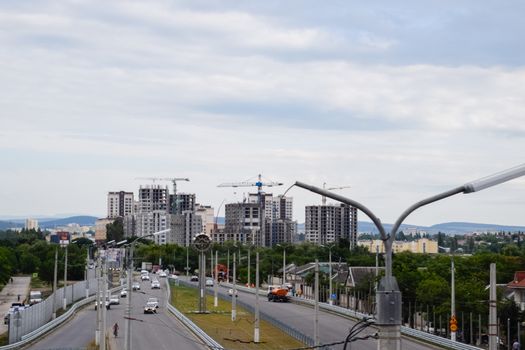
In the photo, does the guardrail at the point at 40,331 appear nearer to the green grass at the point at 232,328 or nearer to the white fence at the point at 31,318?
the white fence at the point at 31,318

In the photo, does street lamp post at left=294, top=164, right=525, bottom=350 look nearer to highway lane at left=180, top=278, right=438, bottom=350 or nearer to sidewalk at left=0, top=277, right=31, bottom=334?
highway lane at left=180, top=278, right=438, bottom=350

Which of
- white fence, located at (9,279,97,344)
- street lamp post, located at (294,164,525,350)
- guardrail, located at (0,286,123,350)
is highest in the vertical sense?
street lamp post, located at (294,164,525,350)

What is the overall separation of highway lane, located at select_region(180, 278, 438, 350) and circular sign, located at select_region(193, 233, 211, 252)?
960cm

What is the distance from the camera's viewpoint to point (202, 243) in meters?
105

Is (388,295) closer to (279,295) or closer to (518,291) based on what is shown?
(518,291)

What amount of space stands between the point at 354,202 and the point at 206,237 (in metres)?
89.2

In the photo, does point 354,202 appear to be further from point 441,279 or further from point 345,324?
point 441,279

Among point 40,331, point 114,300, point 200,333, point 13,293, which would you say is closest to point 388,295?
point 200,333

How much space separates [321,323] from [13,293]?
2949 inches

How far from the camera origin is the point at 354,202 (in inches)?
680

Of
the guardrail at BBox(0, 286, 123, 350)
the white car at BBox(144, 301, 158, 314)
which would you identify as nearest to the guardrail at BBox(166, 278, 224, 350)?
the white car at BBox(144, 301, 158, 314)

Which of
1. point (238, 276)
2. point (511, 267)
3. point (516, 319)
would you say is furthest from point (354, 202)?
point (238, 276)

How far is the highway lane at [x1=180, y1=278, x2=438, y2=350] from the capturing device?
226 feet

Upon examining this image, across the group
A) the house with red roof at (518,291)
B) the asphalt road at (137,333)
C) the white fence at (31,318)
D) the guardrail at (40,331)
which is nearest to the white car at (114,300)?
the asphalt road at (137,333)
